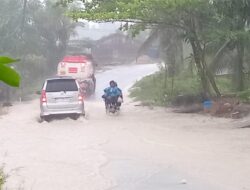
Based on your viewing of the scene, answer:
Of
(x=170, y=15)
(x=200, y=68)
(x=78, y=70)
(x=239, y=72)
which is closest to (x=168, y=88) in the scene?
(x=78, y=70)

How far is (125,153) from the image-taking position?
11.2 meters

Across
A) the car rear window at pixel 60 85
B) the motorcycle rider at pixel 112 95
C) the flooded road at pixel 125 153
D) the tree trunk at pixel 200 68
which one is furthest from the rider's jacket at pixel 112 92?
the tree trunk at pixel 200 68

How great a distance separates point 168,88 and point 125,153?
49.4 ft

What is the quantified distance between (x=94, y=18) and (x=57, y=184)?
876 cm

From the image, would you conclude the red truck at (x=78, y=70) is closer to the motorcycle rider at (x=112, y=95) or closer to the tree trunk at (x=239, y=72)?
the motorcycle rider at (x=112, y=95)

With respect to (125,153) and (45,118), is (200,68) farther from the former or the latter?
(125,153)

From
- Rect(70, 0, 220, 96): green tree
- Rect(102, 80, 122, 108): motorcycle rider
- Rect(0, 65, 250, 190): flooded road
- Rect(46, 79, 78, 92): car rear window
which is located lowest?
Rect(0, 65, 250, 190): flooded road

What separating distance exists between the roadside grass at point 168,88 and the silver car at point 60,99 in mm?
5840

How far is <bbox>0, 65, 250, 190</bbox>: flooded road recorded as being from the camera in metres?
8.51

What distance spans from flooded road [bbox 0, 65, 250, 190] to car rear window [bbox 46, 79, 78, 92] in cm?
96

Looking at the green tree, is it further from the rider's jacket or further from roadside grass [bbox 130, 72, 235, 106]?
roadside grass [bbox 130, 72, 235, 106]

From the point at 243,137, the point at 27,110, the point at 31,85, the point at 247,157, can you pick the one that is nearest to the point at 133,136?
the point at 243,137

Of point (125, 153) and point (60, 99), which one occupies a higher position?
point (60, 99)

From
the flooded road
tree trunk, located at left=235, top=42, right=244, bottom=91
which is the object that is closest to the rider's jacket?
the flooded road
